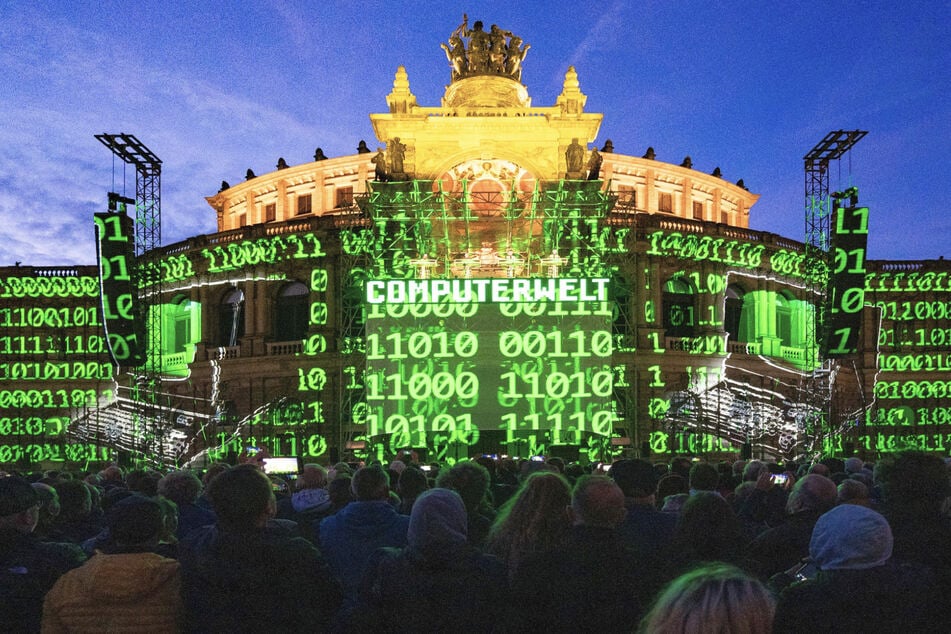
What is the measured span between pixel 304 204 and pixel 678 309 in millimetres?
23444

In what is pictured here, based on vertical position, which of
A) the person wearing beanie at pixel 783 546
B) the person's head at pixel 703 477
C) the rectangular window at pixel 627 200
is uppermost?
the rectangular window at pixel 627 200

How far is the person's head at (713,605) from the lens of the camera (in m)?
2.68

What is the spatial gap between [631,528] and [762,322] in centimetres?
4103

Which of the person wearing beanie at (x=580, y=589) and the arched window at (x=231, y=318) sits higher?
the arched window at (x=231, y=318)

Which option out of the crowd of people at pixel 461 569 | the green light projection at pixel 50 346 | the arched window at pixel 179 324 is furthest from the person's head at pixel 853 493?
the green light projection at pixel 50 346

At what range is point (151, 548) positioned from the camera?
16.0 feet

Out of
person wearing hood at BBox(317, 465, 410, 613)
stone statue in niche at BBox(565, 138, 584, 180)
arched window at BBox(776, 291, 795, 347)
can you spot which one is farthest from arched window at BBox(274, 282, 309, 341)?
person wearing hood at BBox(317, 465, 410, 613)

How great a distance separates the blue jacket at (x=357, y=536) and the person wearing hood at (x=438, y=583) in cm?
173

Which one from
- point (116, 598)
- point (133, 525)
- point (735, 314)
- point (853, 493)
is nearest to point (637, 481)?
point (853, 493)

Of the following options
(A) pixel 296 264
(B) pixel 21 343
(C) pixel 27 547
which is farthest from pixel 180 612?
(B) pixel 21 343

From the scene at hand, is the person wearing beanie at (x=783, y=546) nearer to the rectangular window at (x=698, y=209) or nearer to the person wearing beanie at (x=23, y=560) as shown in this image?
the person wearing beanie at (x=23, y=560)

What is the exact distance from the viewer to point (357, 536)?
6.62 m

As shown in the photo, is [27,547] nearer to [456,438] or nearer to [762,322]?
[456,438]

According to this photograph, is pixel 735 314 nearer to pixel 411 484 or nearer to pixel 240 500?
pixel 411 484
